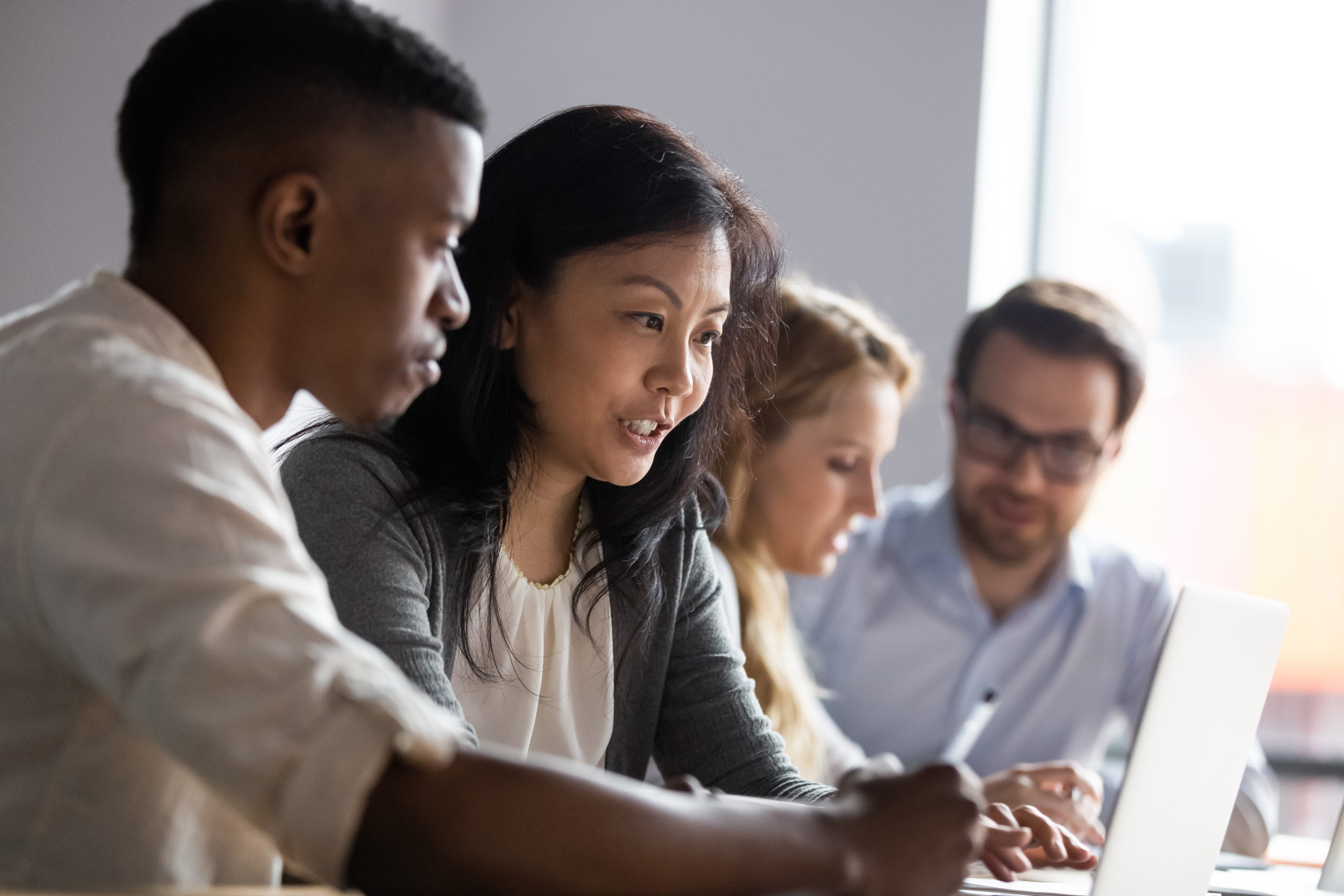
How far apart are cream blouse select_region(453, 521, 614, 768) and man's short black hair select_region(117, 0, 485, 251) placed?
55 centimetres

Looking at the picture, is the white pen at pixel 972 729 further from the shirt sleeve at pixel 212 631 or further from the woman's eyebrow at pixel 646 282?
the shirt sleeve at pixel 212 631

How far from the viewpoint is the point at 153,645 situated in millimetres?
535

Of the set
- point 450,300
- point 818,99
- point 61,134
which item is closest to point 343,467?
point 450,300

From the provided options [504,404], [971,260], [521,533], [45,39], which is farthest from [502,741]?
[971,260]

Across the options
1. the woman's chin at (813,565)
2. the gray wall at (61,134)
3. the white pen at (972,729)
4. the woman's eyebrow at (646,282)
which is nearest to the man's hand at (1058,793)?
the white pen at (972,729)

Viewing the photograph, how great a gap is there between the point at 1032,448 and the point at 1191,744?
4.29 ft

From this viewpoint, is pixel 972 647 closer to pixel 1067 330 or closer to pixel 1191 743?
pixel 1067 330

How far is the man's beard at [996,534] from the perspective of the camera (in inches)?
88.8

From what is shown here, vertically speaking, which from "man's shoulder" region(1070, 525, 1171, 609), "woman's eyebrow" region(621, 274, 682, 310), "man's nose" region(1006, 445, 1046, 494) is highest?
"woman's eyebrow" region(621, 274, 682, 310)

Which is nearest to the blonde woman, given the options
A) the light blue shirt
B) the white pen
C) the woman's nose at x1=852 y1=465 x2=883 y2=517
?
the woman's nose at x1=852 y1=465 x2=883 y2=517

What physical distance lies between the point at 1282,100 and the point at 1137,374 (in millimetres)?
1069

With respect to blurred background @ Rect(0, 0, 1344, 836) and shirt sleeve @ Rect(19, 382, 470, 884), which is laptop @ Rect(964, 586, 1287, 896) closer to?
shirt sleeve @ Rect(19, 382, 470, 884)

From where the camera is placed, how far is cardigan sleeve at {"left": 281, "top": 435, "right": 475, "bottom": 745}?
94 centimetres

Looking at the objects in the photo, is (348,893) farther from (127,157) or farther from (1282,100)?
(1282,100)
